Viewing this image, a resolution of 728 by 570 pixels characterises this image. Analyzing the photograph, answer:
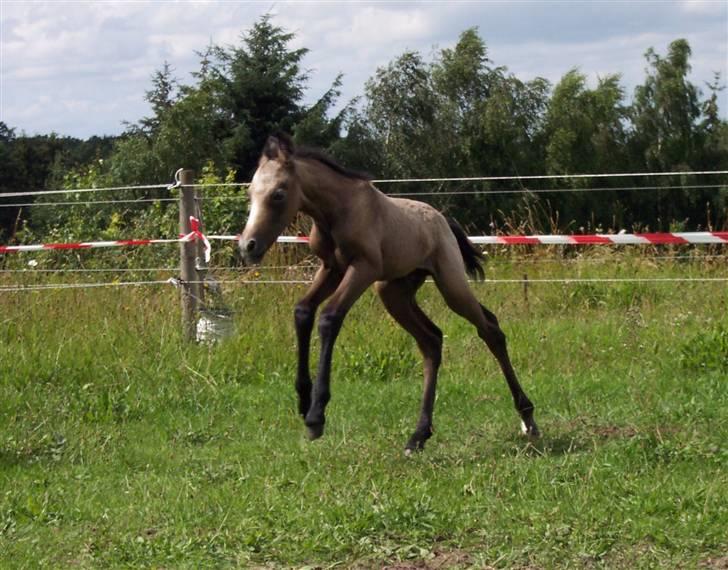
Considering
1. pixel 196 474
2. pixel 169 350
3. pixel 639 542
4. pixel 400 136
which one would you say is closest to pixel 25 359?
pixel 169 350

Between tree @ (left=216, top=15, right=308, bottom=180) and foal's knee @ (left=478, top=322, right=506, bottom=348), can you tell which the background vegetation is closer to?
foal's knee @ (left=478, top=322, right=506, bottom=348)

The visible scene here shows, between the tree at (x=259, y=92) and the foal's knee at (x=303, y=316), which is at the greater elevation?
the tree at (x=259, y=92)

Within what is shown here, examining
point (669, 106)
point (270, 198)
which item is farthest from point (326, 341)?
point (669, 106)

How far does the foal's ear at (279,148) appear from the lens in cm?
659

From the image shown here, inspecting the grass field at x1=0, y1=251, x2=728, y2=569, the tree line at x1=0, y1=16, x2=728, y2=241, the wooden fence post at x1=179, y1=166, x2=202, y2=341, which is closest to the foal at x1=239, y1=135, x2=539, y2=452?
the grass field at x1=0, y1=251, x2=728, y2=569

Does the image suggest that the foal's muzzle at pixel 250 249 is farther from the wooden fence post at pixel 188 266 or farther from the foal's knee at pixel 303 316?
the wooden fence post at pixel 188 266

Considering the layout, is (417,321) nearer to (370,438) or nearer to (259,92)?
(370,438)

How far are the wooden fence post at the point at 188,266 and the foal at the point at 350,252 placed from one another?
154 inches

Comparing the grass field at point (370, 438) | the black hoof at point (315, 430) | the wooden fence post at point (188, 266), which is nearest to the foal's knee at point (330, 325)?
the black hoof at point (315, 430)

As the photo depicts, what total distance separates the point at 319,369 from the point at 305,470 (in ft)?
2.03

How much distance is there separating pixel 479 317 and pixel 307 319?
4.66 ft

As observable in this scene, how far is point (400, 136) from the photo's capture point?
151 ft

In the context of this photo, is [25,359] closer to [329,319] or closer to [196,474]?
[196,474]

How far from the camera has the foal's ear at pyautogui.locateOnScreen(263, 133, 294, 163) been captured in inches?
260
